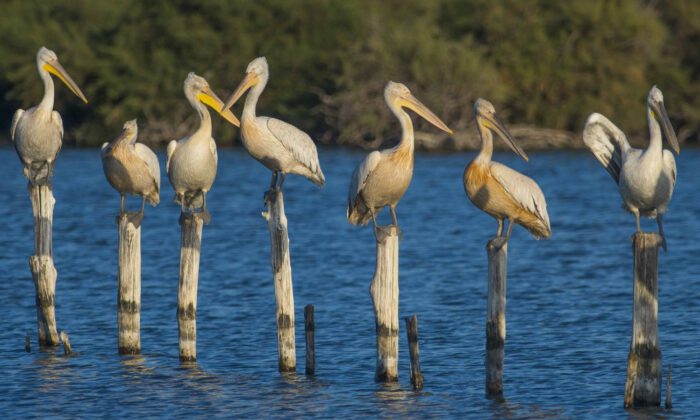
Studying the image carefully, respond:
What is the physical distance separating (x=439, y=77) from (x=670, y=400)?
28396mm

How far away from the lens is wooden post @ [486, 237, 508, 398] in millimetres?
9453

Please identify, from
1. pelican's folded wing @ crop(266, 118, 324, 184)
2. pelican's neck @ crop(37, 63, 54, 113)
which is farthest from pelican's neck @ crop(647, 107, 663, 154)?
pelican's neck @ crop(37, 63, 54, 113)

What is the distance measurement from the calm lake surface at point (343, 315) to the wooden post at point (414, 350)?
0.10 m

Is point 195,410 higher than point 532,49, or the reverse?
point 532,49

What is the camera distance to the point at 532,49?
3953 cm

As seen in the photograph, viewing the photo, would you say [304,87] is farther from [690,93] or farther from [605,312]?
[605,312]

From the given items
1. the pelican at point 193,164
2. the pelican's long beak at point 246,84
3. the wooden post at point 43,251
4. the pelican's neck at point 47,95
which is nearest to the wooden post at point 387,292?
the pelican at point 193,164

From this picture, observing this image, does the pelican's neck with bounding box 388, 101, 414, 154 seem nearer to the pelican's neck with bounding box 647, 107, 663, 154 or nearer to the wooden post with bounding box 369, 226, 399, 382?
the wooden post with bounding box 369, 226, 399, 382

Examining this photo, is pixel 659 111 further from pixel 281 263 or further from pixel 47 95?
pixel 47 95

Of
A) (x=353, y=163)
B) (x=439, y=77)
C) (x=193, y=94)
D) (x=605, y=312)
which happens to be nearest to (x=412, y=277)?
(x=605, y=312)

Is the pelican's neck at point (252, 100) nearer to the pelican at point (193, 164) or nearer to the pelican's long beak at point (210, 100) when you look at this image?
the pelican at point (193, 164)

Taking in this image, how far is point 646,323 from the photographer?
9125 millimetres

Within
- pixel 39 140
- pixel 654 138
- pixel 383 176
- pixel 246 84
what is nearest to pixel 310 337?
pixel 383 176

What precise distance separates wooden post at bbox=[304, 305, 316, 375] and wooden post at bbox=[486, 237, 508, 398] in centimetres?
149
